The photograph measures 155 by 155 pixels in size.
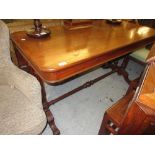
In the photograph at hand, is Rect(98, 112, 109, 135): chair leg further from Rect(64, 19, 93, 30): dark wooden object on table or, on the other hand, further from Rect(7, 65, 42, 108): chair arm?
Rect(64, 19, 93, 30): dark wooden object on table

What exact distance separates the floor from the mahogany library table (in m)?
0.14

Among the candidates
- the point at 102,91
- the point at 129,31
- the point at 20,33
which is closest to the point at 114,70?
the point at 102,91

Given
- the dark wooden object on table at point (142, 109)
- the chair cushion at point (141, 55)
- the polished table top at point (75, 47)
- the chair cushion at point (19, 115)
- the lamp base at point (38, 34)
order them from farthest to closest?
the chair cushion at point (141, 55) < the lamp base at point (38, 34) < the polished table top at point (75, 47) < the chair cushion at point (19, 115) < the dark wooden object on table at point (142, 109)

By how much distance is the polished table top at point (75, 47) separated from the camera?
98 cm

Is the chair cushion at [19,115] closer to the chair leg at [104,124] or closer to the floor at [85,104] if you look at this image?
the chair leg at [104,124]

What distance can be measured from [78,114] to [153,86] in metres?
1.16

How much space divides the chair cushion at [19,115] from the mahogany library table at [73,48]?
21cm

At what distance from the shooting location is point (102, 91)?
2012mm

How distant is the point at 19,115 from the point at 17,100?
14 cm

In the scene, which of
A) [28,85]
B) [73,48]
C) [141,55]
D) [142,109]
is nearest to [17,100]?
[28,85]

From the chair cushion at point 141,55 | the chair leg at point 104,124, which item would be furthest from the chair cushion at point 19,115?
the chair cushion at point 141,55

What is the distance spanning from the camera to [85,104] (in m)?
1.79

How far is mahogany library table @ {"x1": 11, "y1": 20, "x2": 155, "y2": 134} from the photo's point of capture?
99cm
